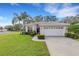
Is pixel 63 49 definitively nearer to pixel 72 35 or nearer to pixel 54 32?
pixel 72 35

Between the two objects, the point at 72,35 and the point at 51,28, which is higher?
the point at 51,28

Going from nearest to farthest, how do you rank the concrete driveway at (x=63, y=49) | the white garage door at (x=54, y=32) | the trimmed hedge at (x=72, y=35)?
the concrete driveway at (x=63, y=49) → the trimmed hedge at (x=72, y=35) → the white garage door at (x=54, y=32)

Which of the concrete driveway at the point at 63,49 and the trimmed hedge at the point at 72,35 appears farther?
the trimmed hedge at the point at 72,35

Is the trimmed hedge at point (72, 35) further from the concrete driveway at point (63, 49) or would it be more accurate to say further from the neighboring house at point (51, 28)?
the concrete driveway at point (63, 49)

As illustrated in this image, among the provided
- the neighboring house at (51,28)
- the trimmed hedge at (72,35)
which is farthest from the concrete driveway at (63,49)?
the neighboring house at (51,28)

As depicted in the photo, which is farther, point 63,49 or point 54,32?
point 54,32

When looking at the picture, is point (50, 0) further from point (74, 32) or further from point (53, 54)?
point (74, 32)

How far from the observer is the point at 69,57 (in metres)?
6.55

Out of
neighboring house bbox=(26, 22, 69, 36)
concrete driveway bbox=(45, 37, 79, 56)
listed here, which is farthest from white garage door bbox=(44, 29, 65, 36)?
concrete driveway bbox=(45, 37, 79, 56)

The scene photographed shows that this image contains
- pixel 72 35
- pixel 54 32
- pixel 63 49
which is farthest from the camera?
pixel 54 32

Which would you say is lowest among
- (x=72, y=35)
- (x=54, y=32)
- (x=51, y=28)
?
(x=72, y=35)

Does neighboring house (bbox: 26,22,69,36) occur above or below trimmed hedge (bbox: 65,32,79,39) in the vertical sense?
above

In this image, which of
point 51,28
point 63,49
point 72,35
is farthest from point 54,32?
point 63,49

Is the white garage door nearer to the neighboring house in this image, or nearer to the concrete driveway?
the neighboring house
